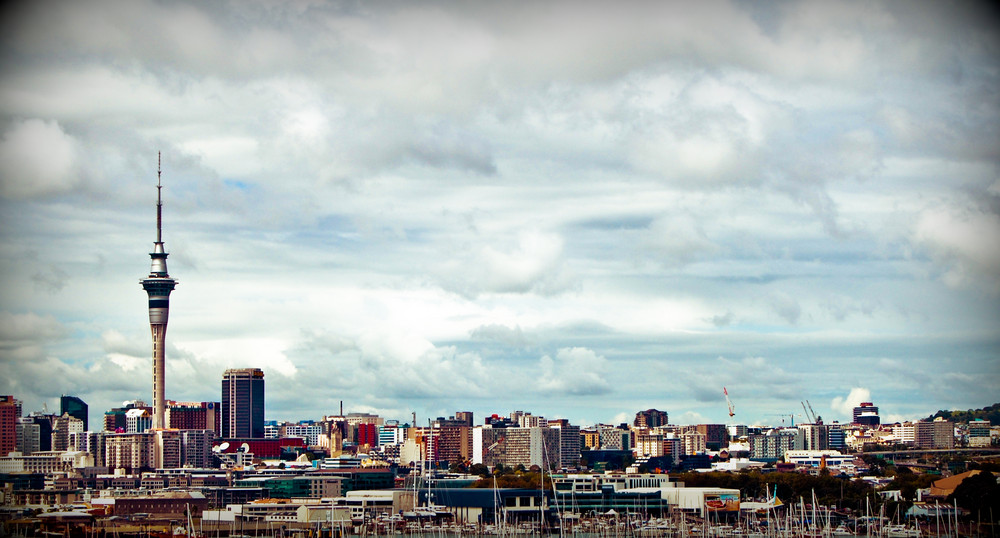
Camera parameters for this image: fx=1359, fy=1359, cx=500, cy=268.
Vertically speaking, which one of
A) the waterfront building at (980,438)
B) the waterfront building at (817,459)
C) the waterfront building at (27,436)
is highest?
the waterfront building at (27,436)

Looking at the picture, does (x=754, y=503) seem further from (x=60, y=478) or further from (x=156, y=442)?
(x=156, y=442)

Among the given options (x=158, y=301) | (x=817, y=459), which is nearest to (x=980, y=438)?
(x=817, y=459)

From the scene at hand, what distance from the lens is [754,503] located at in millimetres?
104188

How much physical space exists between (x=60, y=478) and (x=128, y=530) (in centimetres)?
5987

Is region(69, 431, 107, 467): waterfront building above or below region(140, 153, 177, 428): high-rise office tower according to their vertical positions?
below

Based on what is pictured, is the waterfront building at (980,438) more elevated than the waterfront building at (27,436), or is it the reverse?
the waterfront building at (27,436)

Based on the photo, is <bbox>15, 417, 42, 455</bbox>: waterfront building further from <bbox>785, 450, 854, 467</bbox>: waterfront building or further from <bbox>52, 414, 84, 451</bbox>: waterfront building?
<bbox>785, 450, 854, 467</bbox>: waterfront building

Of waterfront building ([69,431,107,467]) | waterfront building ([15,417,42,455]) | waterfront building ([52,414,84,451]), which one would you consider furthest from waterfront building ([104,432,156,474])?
waterfront building ([52,414,84,451])

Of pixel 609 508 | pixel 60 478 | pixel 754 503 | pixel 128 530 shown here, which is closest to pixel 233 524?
pixel 128 530

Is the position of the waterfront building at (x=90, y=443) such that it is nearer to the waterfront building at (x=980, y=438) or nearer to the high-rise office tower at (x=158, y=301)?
the high-rise office tower at (x=158, y=301)

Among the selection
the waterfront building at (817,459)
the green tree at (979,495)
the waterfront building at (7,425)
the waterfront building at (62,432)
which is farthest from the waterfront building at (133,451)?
the green tree at (979,495)

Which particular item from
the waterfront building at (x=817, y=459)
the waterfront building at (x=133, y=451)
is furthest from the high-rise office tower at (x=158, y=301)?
the waterfront building at (x=817, y=459)

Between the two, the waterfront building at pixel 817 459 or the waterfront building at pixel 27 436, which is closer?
the waterfront building at pixel 817 459

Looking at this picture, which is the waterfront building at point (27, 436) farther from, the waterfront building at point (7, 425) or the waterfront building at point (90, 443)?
the waterfront building at point (90, 443)
